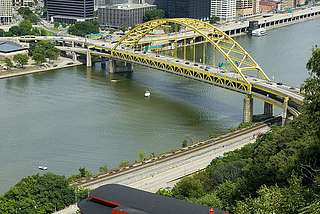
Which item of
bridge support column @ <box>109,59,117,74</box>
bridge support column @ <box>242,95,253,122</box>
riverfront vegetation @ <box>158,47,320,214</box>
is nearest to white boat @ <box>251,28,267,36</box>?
bridge support column @ <box>109,59,117,74</box>

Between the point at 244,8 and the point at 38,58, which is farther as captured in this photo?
the point at 244,8

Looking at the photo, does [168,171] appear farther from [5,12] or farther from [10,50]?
[5,12]

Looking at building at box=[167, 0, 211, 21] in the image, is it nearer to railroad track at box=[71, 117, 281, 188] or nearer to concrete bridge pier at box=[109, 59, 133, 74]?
concrete bridge pier at box=[109, 59, 133, 74]

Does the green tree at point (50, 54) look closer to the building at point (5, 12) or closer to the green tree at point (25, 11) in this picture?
the building at point (5, 12)

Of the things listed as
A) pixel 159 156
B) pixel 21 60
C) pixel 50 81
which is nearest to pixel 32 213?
pixel 159 156

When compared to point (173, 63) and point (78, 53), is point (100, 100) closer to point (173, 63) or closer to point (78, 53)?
point (173, 63)

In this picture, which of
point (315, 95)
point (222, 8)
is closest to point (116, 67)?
point (222, 8)
